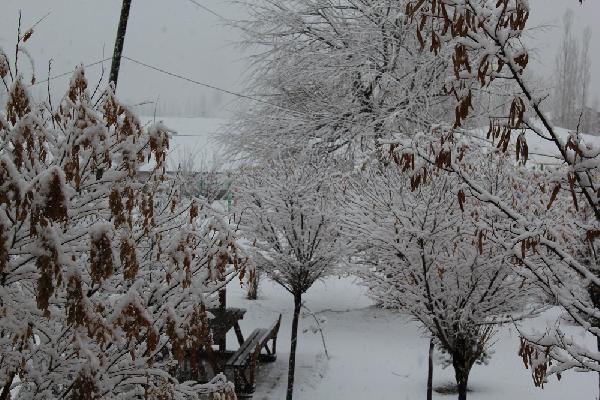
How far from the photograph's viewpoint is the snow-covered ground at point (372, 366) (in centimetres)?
945

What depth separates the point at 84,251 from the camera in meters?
3.10

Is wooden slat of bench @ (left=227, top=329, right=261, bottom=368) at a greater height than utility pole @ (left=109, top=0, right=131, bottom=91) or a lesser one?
lesser

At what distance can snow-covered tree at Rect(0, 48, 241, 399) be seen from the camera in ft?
7.97

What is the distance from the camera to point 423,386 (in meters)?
9.78

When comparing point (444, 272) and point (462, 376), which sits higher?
point (444, 272)

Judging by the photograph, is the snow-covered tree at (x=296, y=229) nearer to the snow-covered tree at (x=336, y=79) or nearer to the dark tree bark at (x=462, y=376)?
the dark tree bark at (x=462, y=376)

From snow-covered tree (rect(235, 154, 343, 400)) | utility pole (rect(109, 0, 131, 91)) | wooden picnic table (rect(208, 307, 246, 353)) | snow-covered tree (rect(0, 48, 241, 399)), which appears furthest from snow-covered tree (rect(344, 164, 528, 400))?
snow-covered tree (rect(0, 48, 241, 399))

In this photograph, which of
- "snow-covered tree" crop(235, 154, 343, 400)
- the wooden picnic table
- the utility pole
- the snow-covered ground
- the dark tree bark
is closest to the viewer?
the utility pole

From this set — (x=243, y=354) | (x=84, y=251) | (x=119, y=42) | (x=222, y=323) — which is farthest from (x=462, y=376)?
(x=119, y=42)

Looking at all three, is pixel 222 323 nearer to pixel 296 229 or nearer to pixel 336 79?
pixel 296 229

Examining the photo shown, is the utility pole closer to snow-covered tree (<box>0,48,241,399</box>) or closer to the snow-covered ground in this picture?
snow-covered tree (<box>0,48,241,399</box>)

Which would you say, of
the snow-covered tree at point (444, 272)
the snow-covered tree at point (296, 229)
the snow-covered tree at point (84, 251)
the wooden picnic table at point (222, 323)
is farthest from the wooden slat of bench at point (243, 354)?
the snow-covered tree at point (84, 251)

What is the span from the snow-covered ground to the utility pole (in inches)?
208

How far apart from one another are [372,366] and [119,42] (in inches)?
310
